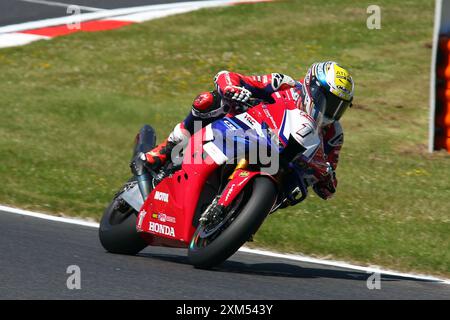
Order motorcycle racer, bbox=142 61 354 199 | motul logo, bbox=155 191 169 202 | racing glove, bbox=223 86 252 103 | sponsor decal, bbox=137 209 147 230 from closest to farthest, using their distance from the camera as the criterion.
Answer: motorcycle racer, bbox=142 61 354 199 → racing glove, bbox=223 86 252 103 → motul logo, bbox=155 191 169 202 → sponsor decal, bbox=137 209 147 230

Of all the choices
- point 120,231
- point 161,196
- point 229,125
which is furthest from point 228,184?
point 120,231

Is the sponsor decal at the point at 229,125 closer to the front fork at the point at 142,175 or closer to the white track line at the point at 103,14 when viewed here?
the front fork at the point at 142,175

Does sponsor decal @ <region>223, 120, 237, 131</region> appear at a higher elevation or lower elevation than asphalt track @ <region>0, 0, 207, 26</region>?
lower

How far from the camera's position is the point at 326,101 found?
6.89 m

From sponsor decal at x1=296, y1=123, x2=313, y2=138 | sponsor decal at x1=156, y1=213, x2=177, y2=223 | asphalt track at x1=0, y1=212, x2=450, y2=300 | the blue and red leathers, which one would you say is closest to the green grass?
asphalt track at x1=0, y1=212, x2=450, y2=300

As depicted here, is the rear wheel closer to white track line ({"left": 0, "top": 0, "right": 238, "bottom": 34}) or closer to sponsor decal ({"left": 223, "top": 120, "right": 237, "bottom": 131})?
sponsor decal ({"left": 223, "top": 120, "right": 237, "bottom": 131})

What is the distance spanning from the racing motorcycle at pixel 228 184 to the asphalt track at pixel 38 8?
10.8 m

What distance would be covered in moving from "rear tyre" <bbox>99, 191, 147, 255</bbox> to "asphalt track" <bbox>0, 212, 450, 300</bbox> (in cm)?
9

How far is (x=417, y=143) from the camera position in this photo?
13.6 m

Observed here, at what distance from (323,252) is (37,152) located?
463cm

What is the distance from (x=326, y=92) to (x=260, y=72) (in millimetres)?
9136

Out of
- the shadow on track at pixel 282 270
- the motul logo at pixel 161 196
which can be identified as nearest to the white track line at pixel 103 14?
the shadow on track at pixel 282 270

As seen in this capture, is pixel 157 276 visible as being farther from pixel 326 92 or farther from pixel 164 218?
pixel 326 92

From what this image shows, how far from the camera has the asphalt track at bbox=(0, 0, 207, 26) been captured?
17.5m
